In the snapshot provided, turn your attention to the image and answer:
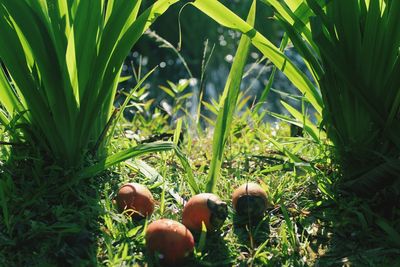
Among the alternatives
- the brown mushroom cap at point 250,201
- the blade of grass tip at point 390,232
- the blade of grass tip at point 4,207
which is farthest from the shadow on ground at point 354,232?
the blade of grass tip at point 4,207

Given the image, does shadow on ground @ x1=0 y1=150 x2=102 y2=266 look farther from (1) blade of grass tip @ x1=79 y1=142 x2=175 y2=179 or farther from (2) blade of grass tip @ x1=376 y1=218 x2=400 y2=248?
(2) blade of grass tip @ x1=376 y1=218 x2=400 y2=248

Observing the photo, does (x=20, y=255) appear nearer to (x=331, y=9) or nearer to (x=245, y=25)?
(x=245, y=25)

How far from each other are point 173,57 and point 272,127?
367cm

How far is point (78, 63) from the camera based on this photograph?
224 centimetres

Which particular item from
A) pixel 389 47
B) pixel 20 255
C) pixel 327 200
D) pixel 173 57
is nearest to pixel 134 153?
pixel 20 255

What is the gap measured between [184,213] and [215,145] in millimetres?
319

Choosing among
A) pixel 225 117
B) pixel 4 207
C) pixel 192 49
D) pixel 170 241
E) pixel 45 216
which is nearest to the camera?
pixel 170 241

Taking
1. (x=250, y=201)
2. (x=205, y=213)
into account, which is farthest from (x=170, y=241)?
(x=250, y=201)

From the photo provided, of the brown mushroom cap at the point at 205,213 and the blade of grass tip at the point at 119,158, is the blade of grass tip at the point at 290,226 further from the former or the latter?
the blade of grass tip at the point at 119,158

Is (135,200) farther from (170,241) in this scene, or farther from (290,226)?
(290,226)

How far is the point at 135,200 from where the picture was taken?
2.11m

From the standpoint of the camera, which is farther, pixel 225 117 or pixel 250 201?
pixel 225 117

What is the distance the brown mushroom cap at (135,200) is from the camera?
210 cm

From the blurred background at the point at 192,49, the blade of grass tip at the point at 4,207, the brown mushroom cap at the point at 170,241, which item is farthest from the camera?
the blurred background at the point at 192,49
